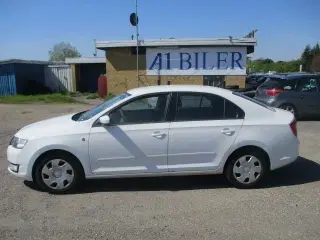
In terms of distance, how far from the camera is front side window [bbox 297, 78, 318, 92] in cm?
1302

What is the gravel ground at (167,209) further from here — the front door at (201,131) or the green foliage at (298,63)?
the green foliage at (298,63)

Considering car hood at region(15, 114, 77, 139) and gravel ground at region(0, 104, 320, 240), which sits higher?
car hood at region(15, 114, 77, 139)

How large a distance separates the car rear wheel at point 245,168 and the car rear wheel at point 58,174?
2191 millimetres

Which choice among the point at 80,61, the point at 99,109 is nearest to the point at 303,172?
the point at 99,109

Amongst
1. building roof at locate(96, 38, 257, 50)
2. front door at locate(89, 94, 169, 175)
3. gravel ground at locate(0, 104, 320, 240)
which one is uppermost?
building roof at locate(96, 38, 257, 50)

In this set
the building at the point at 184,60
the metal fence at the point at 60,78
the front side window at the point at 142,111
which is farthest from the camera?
the metal fence at the point at 60,78

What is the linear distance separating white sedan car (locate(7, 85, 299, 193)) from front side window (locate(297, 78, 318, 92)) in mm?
7650

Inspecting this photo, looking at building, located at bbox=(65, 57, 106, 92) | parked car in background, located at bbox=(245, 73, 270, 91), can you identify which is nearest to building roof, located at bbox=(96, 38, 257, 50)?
parked car in background, located at bbox=(245, 73, 270, 91)

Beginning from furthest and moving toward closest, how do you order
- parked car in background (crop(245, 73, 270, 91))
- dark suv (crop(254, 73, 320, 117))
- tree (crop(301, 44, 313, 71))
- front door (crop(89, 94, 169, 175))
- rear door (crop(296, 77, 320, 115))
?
tree (crop(301, 44, 313, 71)), parked car in background (crop(245, 73, 270, 91)), rear door (crop(296, 77, 320, 115)), dark suv (crop(254, 73, 320, 117)), front door (crop(89, 94, 169, 175))

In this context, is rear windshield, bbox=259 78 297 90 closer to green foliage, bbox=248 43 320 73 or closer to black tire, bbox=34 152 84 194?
black tire, bbox=34 152 84 194

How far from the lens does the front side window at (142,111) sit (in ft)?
18.5

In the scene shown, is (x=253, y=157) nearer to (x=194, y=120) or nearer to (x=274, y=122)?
(x=274, y=122)

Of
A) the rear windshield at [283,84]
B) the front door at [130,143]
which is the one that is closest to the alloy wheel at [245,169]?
the front door at [130,143]

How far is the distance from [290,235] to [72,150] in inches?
120
